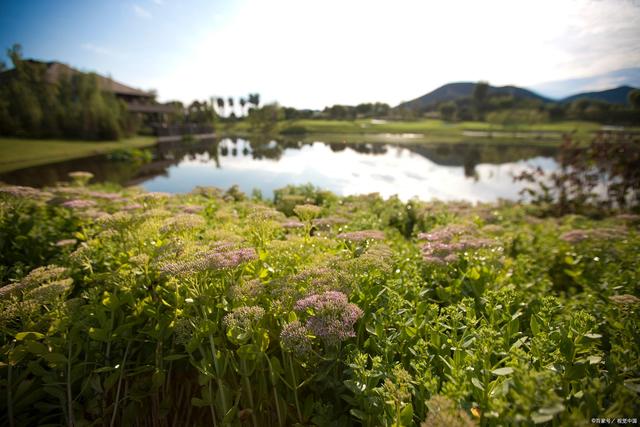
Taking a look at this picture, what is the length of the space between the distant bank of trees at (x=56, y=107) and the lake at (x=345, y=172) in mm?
A: 5051

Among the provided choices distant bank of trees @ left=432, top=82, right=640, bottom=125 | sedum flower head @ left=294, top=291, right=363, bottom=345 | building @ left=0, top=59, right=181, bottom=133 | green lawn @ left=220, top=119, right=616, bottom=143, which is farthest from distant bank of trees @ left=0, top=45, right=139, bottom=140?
distant bank of trees @ left=432, top=82, right=640, bottom=125

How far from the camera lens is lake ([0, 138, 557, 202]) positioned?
1281 cm

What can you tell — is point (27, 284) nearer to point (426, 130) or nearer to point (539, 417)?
point (539, 417)

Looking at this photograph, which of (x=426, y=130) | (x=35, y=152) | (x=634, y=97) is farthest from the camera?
(x=426, y=130)

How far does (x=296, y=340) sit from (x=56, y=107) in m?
35.9

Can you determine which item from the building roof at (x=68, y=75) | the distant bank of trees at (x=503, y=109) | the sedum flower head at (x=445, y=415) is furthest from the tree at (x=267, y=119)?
the sedum flower head at (x=445, y=415)

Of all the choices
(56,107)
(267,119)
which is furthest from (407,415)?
(56,107)

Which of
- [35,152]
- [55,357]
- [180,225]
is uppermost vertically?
[35,152]

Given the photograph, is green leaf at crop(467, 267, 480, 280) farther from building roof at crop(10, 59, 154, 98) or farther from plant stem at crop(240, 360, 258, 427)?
building roof at crop(10, 59, 154, 98)

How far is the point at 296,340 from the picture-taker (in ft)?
4.98

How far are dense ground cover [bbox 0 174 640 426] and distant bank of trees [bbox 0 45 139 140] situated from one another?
79.6 feet

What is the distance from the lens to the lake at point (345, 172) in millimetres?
12812

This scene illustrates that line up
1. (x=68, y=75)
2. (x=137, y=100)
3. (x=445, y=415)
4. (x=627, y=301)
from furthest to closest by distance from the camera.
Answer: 1. (x=137, y=100)
2. (x=68, y=75)
3. (x=627, y=301)
4. (x=445, y=415)

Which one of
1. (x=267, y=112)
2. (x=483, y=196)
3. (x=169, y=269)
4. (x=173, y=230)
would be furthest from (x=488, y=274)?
(x=267, y=112)
